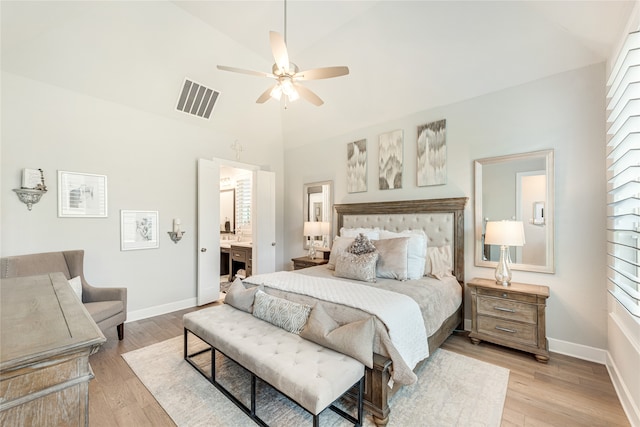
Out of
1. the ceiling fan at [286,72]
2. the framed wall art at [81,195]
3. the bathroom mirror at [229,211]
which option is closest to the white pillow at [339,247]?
the ceiling fan at [286,72]

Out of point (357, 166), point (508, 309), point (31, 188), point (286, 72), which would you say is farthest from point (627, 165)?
point (31, 188)

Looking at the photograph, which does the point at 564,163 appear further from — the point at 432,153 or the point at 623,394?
the point at 623,394

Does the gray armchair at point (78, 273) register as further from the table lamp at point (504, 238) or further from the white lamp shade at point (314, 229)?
the table lamp at point (504, 238)

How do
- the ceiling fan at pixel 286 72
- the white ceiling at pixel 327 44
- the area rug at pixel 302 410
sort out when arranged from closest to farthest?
1. the area rug at pixel 302 410
2. the ceiling fan at pixel 286 72
3. the white ceiling at pixel 327 44

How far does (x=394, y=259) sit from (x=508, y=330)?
1316 mm

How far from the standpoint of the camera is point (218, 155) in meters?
4.65

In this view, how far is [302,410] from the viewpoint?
6.53 feet

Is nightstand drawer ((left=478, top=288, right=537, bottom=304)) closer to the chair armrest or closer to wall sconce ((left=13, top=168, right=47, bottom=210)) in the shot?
the chair armrest

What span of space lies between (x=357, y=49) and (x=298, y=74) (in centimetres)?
143

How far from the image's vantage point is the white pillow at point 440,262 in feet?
10.6

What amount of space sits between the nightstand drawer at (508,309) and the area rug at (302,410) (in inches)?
21.0

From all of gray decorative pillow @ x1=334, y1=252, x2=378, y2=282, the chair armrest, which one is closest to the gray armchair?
the chair armrest

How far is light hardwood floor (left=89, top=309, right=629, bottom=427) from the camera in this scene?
1900 mm

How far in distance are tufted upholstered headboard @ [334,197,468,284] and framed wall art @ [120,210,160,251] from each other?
9.84ft
